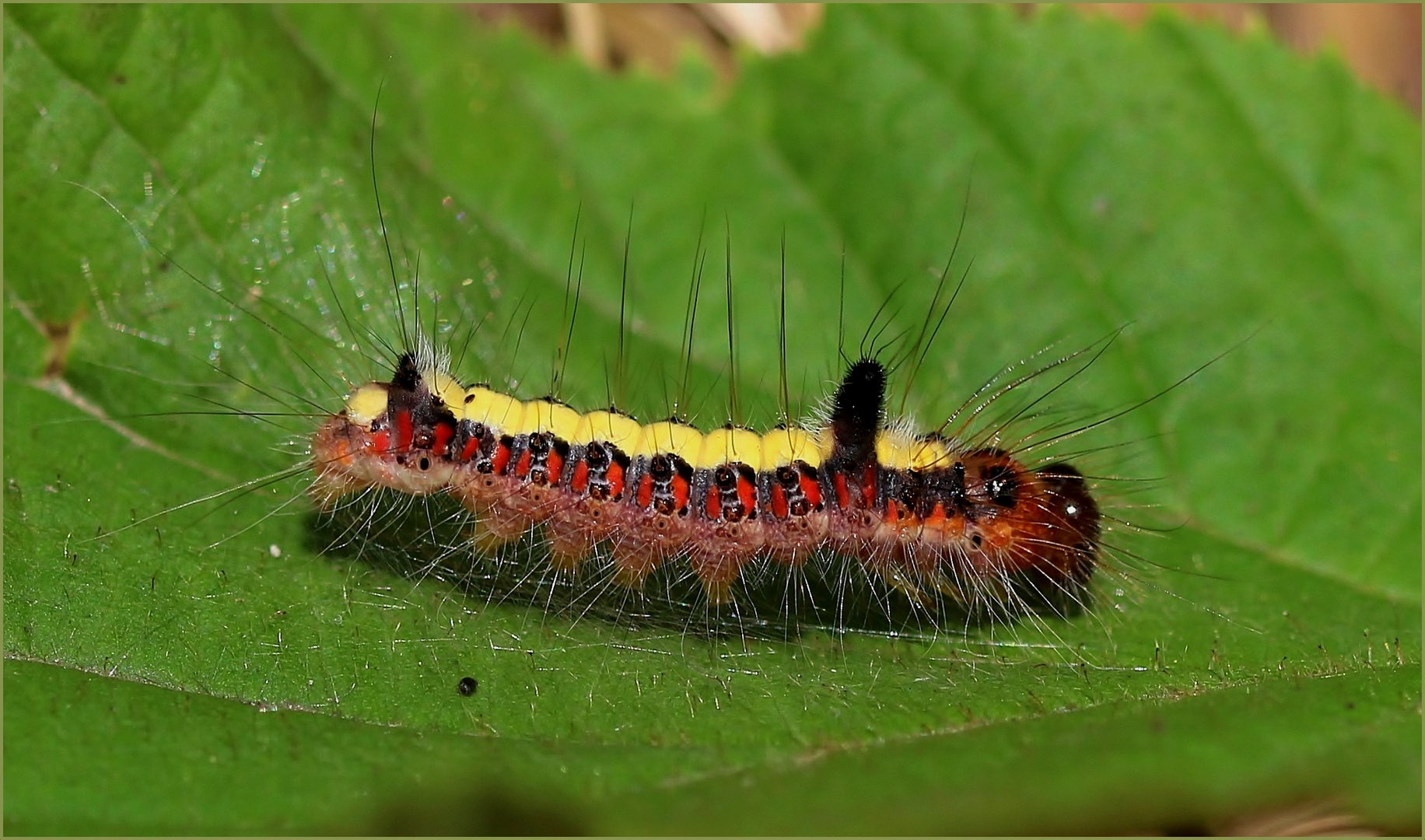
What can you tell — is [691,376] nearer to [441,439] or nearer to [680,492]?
[680,492]

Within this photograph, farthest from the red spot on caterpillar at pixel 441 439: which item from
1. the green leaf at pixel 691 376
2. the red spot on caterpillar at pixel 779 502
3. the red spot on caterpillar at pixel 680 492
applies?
the red spot on caterpillar at pixel 779 502

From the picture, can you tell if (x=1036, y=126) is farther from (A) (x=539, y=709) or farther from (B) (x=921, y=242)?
(A) (x=539, y=709)

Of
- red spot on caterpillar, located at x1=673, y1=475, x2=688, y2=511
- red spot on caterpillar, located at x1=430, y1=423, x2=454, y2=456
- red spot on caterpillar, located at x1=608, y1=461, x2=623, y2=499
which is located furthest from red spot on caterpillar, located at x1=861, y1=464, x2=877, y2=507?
red spot on caterpillar, located at x1=430, y1=423, x2=454, y2=456

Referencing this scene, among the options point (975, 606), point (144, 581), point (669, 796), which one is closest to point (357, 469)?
point (144, 581)

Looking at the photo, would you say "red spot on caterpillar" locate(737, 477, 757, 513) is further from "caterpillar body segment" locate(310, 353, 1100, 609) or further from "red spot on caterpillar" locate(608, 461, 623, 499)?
"red spot on caterpillar" locate(608, 461, 623, 499)

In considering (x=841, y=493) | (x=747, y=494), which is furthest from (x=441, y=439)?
(x=841, y=493)

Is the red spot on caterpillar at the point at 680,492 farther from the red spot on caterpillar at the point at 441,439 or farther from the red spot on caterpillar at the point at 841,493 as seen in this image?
the red spot on caterpillar at the point at 441,439

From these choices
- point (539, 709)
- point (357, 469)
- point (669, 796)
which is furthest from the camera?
point (357, 469)
